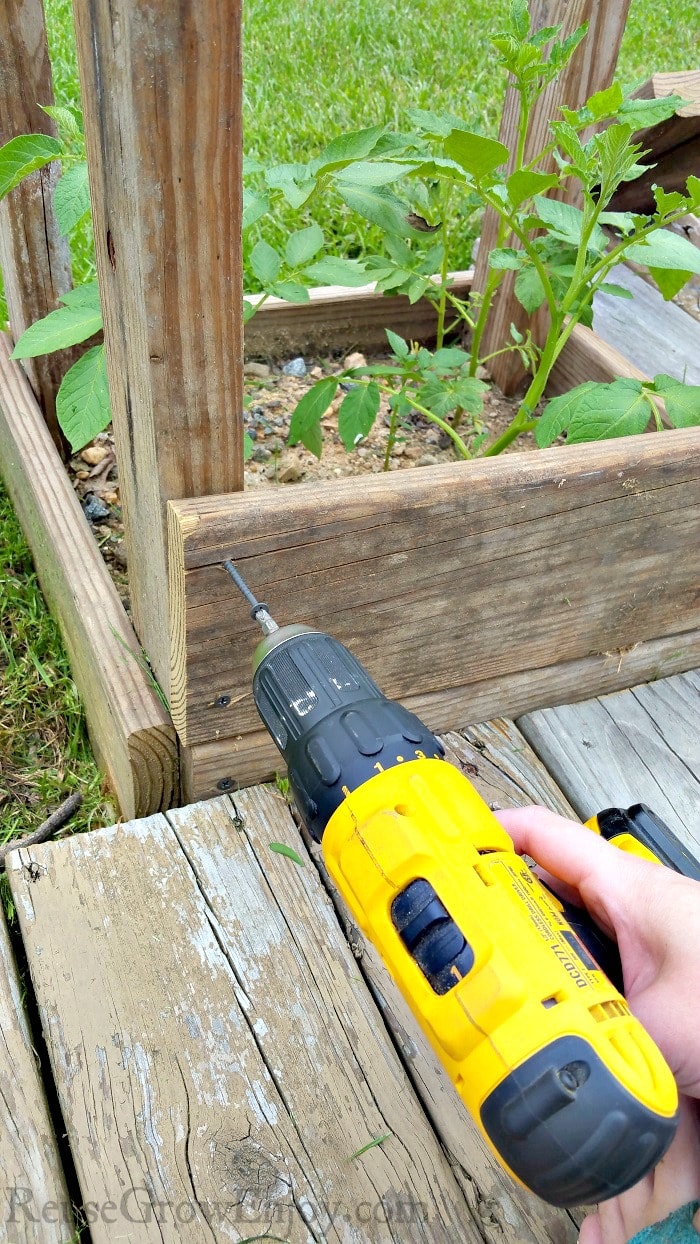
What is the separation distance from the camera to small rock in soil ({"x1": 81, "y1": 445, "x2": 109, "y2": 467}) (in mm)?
1821

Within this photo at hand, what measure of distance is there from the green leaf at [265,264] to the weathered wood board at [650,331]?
916mm

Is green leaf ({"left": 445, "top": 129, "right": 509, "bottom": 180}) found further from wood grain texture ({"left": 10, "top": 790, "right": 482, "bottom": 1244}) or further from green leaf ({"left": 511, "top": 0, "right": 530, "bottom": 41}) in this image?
wood grain texture ({"left": 10, "top": 790, "right": 482, "bottom": 1244})

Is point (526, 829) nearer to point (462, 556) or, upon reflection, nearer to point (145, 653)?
point (462, 556)

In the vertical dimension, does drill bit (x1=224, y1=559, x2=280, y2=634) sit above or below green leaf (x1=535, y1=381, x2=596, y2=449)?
below

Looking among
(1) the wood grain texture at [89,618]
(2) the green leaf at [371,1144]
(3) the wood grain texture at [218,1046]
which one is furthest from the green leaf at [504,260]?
(2) the green leaf at [371,1144]

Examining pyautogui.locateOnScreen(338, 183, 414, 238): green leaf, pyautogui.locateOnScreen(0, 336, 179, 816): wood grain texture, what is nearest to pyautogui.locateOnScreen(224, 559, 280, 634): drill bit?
pyautogui.locateOnScreen(0, 336, 179, 816): wood grain texture

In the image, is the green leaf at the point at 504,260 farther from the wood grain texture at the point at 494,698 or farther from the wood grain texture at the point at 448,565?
the wood grain texture at the point at 494,698

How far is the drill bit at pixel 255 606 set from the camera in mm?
958

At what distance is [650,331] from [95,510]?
4.21ft

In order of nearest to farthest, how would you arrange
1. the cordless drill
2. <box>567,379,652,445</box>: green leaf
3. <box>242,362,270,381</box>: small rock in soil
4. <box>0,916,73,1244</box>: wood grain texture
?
the cordless drill < <box>0,916,73,1244</box>: wood grain texture < <box>567,379,652,445</box>: green leaf < <box>242,362,270,381</box>: small rock in soil

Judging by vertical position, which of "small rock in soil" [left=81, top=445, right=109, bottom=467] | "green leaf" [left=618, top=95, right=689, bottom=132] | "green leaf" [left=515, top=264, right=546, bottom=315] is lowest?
"small rock in soil" [left=81, top=445, right=109, bottom=467]

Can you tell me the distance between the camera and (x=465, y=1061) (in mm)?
709

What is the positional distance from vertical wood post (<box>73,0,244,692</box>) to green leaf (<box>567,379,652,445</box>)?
1.70ft

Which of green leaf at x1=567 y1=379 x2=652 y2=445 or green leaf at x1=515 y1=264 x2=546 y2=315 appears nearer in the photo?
green leaf at x1=567 y1=379 x2=652 y2=445
